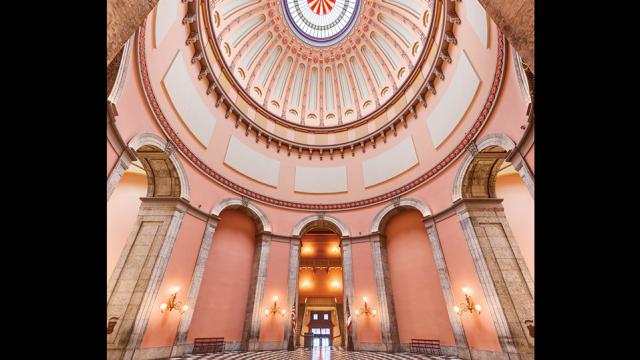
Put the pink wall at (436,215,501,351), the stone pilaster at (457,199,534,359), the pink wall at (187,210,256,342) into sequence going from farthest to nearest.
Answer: the pink wall at (187,210,256,342) < the pink wall at (436,215,501,351) < the stone pilaster at (457,199,534,359)

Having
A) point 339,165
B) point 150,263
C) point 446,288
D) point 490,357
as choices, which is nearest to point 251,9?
point 339,165

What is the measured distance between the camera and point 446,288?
10695 millimetres

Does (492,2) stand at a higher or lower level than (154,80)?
lower

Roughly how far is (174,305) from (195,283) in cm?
109

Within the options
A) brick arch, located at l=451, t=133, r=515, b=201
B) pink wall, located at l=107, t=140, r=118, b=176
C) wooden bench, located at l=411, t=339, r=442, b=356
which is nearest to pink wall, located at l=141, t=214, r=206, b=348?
Result: pink wall, located at l=107, t=140, r=118, b=176

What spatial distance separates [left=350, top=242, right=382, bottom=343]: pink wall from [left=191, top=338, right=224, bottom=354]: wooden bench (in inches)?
242

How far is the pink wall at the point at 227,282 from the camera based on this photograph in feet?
37.2

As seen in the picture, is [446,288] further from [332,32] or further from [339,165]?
[332,32]

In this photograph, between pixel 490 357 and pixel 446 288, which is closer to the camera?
pixel 490 357

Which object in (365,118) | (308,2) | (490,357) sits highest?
(308,2)

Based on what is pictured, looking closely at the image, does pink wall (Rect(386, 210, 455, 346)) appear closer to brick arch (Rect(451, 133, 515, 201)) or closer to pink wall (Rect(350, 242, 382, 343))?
pink wall (Rect(350, 242, 382, 343))

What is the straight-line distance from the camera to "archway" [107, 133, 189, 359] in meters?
8.30
